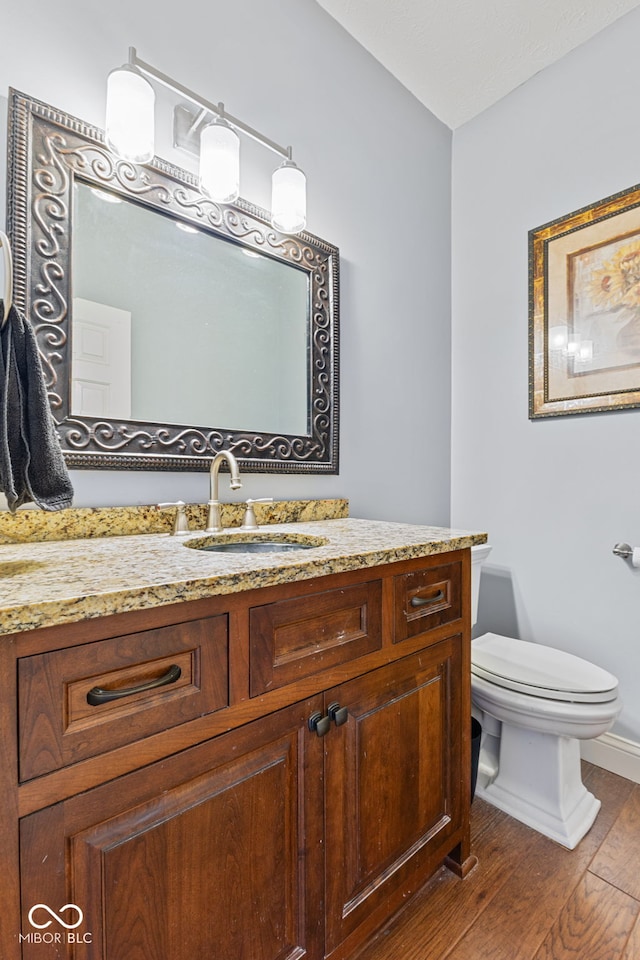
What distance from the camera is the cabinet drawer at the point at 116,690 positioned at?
0.53m

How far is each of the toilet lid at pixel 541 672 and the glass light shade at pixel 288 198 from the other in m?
1.53

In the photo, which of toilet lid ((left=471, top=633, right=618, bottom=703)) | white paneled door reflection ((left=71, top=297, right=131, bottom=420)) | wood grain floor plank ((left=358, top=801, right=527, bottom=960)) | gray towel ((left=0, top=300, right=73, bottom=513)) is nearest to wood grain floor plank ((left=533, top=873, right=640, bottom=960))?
wood grain floor plank ((left=358, top=801, right=527, bottom=960))

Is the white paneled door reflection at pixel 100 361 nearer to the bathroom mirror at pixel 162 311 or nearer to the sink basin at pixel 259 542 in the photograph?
the bathroom mirror at pixel 162 311

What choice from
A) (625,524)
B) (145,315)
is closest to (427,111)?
(145,315)

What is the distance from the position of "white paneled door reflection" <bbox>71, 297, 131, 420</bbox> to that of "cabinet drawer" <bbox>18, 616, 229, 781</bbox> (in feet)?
2.27

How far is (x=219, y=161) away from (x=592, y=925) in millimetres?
→ 2114

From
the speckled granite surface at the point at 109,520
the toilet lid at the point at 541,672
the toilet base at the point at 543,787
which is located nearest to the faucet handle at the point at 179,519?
the speckled granite surface at the point at 109,520

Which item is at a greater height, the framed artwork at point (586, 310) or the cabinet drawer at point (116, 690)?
the framed artwork at point (586, 310)

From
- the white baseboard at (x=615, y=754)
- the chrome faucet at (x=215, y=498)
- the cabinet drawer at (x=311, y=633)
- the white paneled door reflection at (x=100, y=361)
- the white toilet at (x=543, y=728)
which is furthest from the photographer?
the white baseboard at (x=615, y=754)

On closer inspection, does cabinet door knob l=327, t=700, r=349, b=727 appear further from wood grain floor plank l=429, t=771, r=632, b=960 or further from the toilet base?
the toilet base

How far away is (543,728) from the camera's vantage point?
1336 mm

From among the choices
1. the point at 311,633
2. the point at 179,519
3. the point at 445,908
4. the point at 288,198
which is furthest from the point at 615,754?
the point at 288,198

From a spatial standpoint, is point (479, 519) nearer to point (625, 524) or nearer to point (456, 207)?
point (625, 524)

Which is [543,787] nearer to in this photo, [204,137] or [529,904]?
[529,904]
